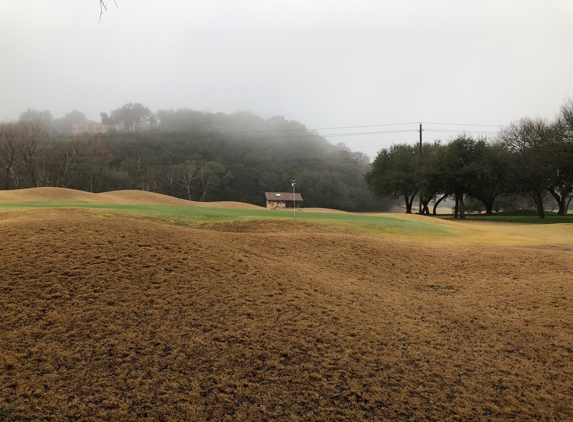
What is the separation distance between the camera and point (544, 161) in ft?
121

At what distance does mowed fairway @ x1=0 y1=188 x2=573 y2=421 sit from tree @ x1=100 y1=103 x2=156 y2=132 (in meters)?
158

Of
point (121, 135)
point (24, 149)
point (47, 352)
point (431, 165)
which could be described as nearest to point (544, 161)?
point (431, 165)

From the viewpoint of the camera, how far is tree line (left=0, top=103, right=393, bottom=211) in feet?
214

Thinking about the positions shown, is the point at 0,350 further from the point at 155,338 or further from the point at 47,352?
the point at 155,338

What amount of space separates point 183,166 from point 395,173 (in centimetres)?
4466

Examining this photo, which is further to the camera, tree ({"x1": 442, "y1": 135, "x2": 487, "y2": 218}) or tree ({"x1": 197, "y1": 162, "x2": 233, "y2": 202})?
tree ({"x1": 197, "y1": 162, "x2": 233, "y2": 202})

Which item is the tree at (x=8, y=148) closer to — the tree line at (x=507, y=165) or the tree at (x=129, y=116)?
the tree line at (x=507, y=165)

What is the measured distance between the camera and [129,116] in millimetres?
153000

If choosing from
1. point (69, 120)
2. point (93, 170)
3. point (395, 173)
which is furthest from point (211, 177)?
point (69, 120)

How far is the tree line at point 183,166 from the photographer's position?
214 feet

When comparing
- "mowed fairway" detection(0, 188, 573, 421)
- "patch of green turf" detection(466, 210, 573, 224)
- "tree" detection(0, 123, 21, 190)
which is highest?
"tree" detection(0, 123, 21, 190)

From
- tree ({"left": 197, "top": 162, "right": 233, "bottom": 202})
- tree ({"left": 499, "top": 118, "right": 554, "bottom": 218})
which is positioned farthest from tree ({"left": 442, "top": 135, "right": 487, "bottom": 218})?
tree ({"left": 197, "top": 162, "right": 233, "bottom": 202})

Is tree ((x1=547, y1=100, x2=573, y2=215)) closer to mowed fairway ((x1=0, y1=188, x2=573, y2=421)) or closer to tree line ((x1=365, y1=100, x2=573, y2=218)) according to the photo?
tree line ((x1=365, y1=100, x2=573, y2=218))

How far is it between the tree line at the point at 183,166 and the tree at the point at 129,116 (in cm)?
3580
